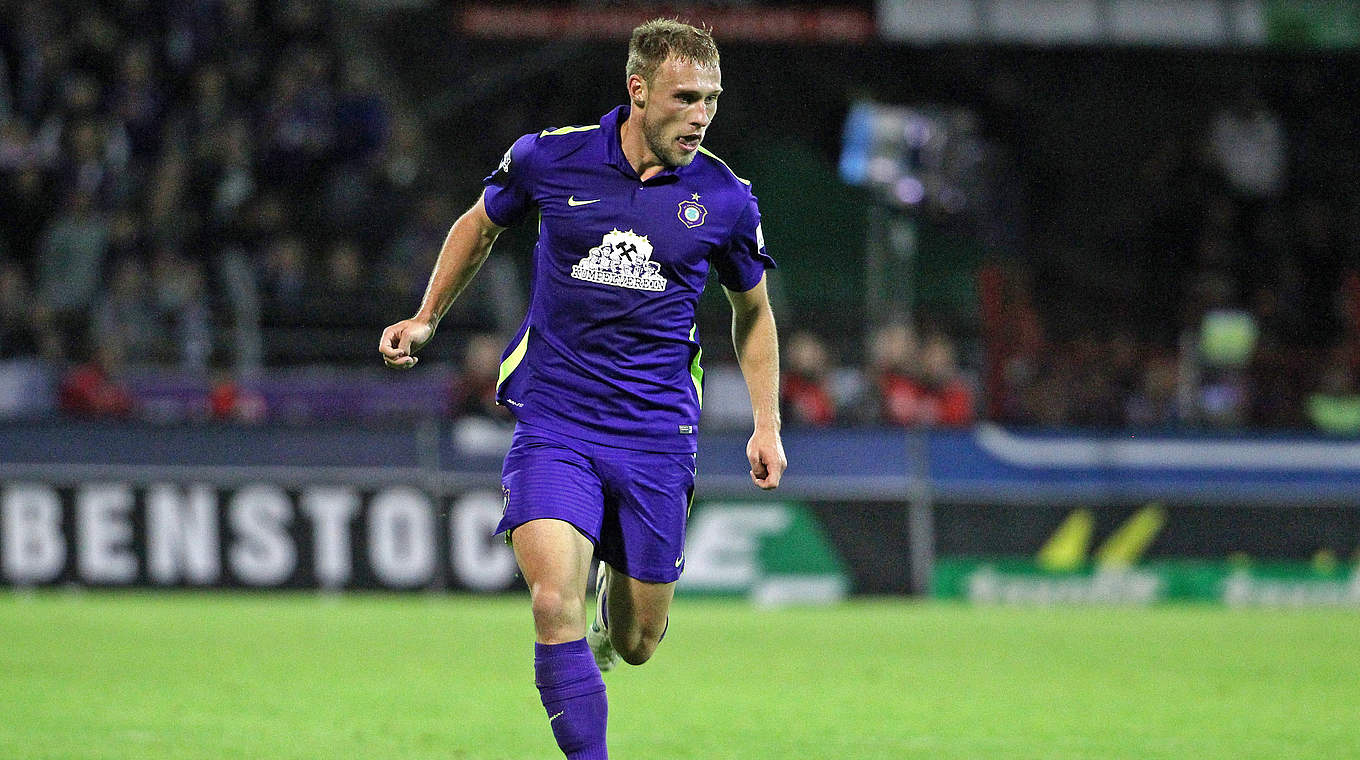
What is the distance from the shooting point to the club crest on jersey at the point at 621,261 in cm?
527

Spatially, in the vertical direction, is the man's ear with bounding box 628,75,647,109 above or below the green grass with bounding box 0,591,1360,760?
above

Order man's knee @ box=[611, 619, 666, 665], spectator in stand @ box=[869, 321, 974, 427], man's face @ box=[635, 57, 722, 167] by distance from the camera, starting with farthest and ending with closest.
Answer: spectator in stand @ box=[869, 321, 974, 427]
man's knee @ box=[611, 619, 666, 665]
man's face @ box=[635, 57, 722, 167]

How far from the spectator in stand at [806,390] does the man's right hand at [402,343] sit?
9.40 m

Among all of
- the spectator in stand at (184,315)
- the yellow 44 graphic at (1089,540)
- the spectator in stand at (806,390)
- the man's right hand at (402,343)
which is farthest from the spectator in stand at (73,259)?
the man's right hand at (402,343)

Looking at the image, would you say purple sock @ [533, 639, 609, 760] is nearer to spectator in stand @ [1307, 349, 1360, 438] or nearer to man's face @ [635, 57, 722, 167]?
man's face @ [635, 57, 722, 167]

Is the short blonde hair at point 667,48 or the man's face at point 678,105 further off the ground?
the short blonde hair at point 667,48

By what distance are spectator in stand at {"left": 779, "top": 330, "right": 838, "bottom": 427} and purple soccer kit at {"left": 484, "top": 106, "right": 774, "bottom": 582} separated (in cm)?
902

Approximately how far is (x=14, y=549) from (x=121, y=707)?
20.3 feet

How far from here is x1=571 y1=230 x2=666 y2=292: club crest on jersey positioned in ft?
17.3

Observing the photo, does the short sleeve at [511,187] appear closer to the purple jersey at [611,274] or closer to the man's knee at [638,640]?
the purple jersey at [611,274]

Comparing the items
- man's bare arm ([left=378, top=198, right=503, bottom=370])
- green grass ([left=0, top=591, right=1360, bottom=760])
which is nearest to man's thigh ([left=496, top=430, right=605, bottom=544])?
man's bare arm ([left=378, top=198, right=503, bottom=370])

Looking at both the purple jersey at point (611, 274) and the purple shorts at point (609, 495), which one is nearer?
the purple shorts at point (609, 495)

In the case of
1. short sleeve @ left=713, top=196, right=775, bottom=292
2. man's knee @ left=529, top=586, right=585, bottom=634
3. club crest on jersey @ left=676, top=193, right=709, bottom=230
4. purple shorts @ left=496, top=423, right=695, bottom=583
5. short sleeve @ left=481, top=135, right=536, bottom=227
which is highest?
short sleeve @ left=481, top=135, right=536, bottom=227

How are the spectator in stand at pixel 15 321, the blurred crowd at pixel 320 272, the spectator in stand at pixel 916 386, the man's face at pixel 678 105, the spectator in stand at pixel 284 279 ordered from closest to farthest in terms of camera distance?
Answer: the man's face at pixel 678 105 < the spectator in stand at pixel 15 321 < the spectator in stand at pixel 916 386 < the blurred crowd at pixel 320 272 < the spectator in stand at pixel 284 279
